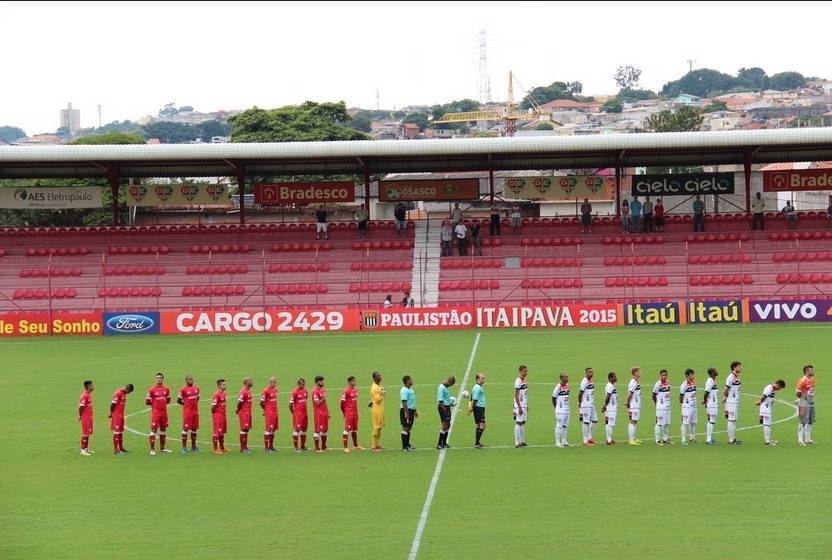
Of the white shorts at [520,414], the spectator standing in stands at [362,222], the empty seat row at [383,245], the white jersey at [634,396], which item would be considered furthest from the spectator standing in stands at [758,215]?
the white shorts at [520,414]

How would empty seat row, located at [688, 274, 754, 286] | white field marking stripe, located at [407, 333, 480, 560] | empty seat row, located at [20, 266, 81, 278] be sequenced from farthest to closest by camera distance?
empty seat row, located at [20, 266, 81, 278] → empty seat row, located at [688, 274, 754, 286] → white field marking stripe, located at [407, 333, 480, 560]

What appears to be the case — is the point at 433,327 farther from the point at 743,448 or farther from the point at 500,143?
the point at 743,448

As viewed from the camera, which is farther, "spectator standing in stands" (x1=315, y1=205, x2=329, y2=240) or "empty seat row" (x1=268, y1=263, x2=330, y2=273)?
"spectator standing in stands" (x1=315, y1=205, x2=329, y2=240)

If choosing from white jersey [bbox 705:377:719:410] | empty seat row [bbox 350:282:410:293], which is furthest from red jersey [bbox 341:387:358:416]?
empty seat row [bbox 350:282:410:293]

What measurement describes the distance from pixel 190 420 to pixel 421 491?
6161mm

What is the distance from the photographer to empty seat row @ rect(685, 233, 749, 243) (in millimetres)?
53406

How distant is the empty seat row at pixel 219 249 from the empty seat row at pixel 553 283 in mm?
13068

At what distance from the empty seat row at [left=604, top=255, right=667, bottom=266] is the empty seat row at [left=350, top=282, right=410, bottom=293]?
28.8 feet

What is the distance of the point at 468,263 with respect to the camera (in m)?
53.3

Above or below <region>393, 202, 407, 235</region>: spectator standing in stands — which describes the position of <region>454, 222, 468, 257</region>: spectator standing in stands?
below

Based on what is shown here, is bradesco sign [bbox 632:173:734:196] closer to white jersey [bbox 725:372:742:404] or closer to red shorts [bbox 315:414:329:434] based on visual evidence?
white jersey [bbox 725:372:742:404]

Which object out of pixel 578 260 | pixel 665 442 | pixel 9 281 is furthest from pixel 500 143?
pixel 665 442

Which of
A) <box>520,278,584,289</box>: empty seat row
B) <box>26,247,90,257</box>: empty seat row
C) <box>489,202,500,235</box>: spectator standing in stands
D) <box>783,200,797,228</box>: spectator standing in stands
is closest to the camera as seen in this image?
<box>520,278,584,289</box>: empty seat row

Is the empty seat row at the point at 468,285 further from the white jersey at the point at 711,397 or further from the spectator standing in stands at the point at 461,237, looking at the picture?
the white jersey at the point at 711,397
